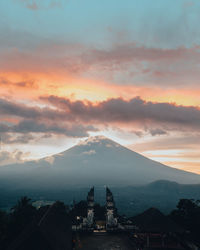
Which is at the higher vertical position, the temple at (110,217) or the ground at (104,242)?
the temple at (110,217)

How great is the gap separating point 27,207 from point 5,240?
26.0 feet

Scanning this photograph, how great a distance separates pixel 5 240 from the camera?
86.0 ft

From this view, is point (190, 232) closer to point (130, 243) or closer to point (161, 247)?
point (161, 247)

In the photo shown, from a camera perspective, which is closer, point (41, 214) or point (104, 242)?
point (104, 242)

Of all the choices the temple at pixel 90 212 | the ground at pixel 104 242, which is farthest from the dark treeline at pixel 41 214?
the ground at pixel 104 242

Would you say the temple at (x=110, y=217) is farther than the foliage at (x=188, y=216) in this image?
No

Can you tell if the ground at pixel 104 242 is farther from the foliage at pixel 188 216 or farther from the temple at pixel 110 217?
the foliage at pixel 188 216

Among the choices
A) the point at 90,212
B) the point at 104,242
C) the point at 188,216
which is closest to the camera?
the point at 104,242

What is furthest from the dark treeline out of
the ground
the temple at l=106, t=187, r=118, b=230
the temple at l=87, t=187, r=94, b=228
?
the temple at l=106, t=187, r=118, b=230

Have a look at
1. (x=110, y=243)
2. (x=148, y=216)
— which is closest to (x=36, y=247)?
(x=110, y=243)

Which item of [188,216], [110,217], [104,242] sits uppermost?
[110,217]

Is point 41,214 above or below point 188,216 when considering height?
above

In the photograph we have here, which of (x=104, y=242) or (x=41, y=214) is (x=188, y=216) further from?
(x=41, y=214)

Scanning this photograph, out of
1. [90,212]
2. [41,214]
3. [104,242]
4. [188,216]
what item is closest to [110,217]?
[90,212]
